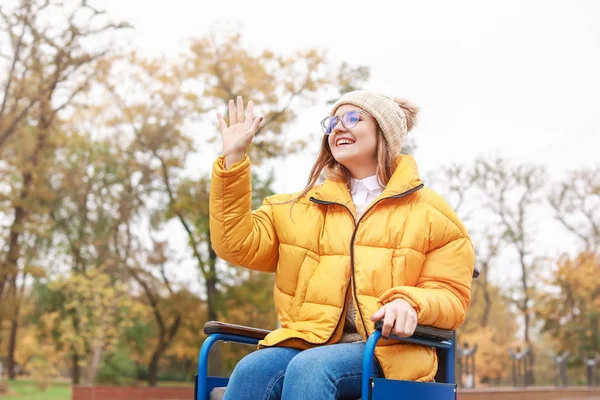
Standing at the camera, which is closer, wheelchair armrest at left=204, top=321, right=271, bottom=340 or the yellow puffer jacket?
the yellow puffer jacket

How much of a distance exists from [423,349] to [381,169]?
54cm

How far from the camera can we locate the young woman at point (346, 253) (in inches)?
68.9

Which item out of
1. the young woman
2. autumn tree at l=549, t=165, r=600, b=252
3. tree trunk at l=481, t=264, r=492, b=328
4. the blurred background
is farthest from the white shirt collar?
autumn tree at l=549, t=165, r=600, b=252

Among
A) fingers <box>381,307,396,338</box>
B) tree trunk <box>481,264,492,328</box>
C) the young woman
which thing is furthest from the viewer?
tree trunk <box>481,264,492,328</box>

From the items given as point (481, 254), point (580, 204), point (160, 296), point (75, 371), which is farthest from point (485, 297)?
point (75, 371)

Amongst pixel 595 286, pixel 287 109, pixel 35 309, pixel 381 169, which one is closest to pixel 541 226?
pixel 595 286

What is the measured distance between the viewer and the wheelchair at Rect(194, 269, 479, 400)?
1.65 metres

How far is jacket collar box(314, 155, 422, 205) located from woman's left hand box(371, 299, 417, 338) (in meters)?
0.37

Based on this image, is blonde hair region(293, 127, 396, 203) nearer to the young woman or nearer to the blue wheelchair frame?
the young woman

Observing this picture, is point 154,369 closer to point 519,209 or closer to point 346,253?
point 519,209

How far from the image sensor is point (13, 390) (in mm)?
14555

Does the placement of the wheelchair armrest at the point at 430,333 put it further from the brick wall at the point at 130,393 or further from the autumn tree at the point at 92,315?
the autumn tree at the point at 92,315

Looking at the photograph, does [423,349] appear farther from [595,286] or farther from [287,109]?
[595,286]

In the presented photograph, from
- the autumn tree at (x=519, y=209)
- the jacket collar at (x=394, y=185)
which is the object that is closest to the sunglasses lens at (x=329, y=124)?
the jacket collar at (x=394, y=185)
